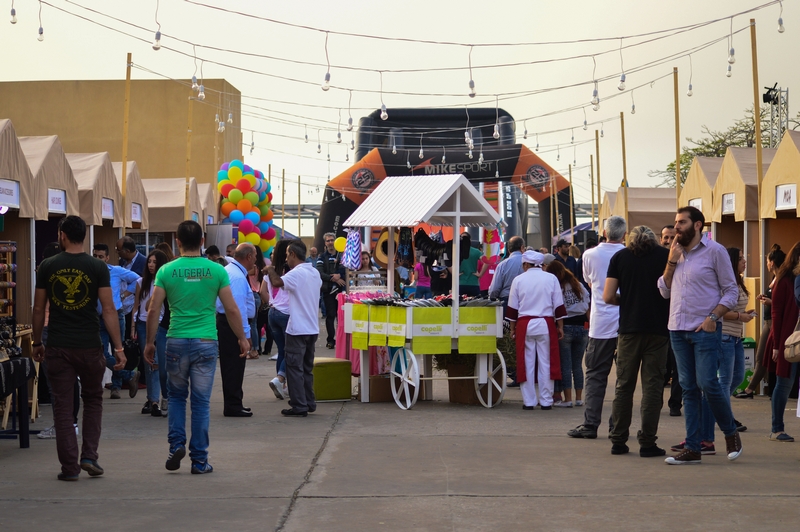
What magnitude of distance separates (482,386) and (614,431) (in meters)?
3.64

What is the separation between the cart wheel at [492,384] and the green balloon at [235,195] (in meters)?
18.4

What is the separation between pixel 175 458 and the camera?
7430mm

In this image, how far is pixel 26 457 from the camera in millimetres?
8250

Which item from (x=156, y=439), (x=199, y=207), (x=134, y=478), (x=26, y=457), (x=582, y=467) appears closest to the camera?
(x=134, y=478)

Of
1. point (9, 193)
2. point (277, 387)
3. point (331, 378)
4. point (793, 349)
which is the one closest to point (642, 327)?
point (793, 349)

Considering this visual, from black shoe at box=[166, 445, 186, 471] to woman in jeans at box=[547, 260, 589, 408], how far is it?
5.38m

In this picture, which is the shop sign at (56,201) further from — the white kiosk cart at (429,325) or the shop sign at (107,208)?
the white kiosk cart at (429,325)

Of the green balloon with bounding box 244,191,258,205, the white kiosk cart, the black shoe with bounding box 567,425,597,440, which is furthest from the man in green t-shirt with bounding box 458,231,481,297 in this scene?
the green balloon with bounding box 244,191,258,205

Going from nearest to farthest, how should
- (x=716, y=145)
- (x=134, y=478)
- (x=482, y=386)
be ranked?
(x=134, y=478) < (x=482, y=386) < (x=716, y=145)

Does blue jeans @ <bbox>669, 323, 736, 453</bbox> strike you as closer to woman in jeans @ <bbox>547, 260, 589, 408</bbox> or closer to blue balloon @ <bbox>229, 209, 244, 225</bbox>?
woman in jeans @ <bbox>547, 260, 589, 408</bbox>

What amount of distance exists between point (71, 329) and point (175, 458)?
46.6 inches

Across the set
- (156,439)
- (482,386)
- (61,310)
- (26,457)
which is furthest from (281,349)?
(61,310)

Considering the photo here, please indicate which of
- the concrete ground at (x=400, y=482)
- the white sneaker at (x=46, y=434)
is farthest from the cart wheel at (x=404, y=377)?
the white sneaker at (x=46, y=434)

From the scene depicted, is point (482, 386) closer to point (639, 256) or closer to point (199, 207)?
point (639, 256)
